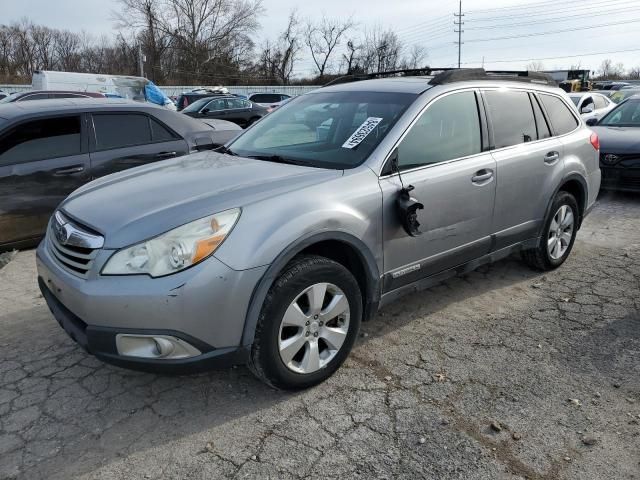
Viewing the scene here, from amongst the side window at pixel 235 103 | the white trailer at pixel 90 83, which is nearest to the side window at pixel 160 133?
the side window at pixel 235 103

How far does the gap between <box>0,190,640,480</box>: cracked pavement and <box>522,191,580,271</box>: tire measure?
687 millimetres

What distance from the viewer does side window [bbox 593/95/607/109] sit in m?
14.5

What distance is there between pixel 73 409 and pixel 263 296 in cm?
126

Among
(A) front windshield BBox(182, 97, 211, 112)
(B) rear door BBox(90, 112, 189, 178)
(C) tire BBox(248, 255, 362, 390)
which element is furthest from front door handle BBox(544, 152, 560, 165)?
(A) front windshield BBox(182, 97, 211, 112)

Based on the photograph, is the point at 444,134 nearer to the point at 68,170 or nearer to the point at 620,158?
the point at 68,170

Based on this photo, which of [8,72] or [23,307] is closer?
[23,307]

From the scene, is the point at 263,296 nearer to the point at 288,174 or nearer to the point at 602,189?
the point at 288,174

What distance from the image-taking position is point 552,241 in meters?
4.62

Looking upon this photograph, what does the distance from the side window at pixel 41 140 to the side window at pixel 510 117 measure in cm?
410

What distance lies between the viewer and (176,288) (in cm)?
234

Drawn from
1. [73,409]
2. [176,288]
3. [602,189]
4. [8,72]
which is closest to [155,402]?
[73,409]

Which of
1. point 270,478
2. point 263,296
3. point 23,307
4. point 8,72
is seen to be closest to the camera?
point 270,478

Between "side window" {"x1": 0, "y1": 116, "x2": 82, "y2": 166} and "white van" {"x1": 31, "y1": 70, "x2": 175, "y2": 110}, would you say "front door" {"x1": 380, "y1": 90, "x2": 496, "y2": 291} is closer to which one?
"side window" {"x1": 0, "y1": 116, "x2": 82, "y2": 166}

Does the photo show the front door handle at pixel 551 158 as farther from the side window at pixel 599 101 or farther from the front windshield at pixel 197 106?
the front windshield at pixel 197 106
